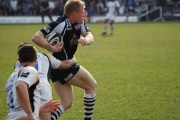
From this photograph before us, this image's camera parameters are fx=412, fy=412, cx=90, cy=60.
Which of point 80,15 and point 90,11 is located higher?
point 80,15

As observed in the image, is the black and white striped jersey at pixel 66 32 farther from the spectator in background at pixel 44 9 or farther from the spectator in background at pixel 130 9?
→ the spectator in background at pixel 130 9

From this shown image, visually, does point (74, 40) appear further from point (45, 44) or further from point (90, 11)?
point (90, 11)

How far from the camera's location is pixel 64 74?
6.52 metres

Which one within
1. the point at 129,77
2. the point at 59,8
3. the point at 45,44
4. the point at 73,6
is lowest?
the point at 59,8

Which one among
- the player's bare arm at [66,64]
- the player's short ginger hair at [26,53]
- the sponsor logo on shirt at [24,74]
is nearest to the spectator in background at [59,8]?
the player's bare arm at [66,64]

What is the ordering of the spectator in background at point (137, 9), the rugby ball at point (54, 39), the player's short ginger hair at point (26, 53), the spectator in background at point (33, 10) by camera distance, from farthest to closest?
the spectator in background at point (137, 9) < the spectator in background at point (33, 10) < the rugby ball at point (54, 39) < the player's short ginger hair at point (26, 53)

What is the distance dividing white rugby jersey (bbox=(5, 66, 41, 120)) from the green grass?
2945 millimetres

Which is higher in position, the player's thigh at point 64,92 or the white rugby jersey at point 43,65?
the white rugby jersey at point 43,65

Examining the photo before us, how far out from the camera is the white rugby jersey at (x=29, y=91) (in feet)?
15.0

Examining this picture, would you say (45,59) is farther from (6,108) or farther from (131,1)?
(131,1)

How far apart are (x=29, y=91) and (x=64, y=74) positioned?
1.83 metres

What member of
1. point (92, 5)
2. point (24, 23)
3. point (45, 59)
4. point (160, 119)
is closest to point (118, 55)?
point (160, 119)

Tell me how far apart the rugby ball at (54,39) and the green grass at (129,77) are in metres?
2.10

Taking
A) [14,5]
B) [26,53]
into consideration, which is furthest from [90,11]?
[26,53]
